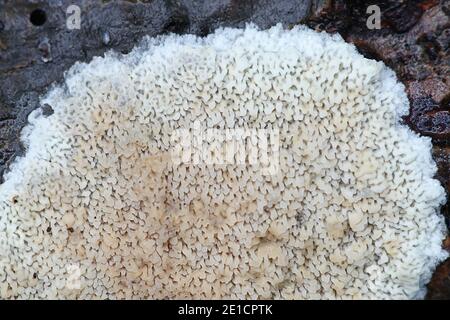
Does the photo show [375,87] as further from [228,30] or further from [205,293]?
[205,293]

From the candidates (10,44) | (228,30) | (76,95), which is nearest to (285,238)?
→ (228,30)

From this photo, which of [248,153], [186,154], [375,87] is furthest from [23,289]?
[375,87]

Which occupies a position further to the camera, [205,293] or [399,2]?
[205,293]

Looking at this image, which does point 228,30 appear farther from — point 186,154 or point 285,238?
point 285,238
